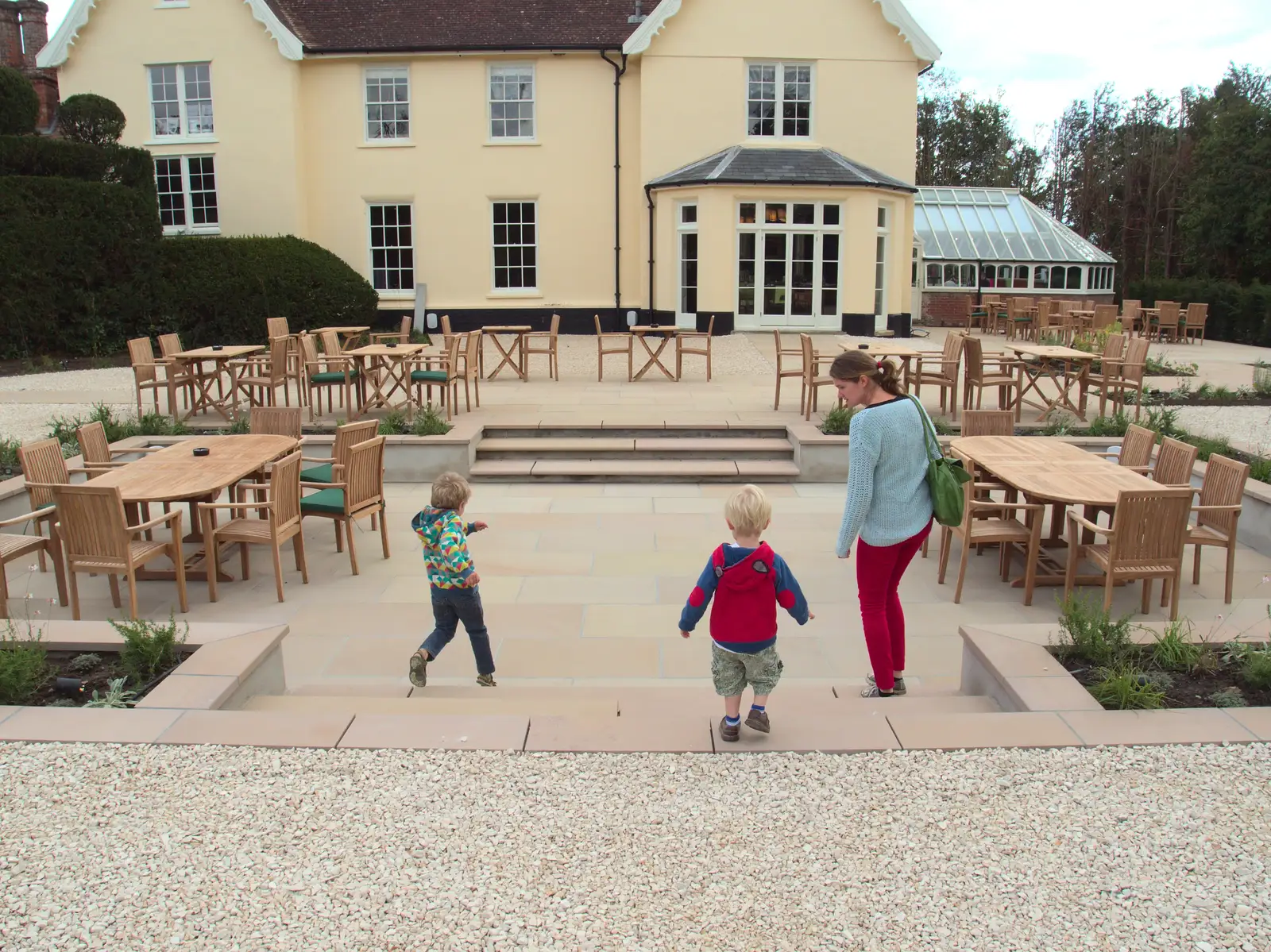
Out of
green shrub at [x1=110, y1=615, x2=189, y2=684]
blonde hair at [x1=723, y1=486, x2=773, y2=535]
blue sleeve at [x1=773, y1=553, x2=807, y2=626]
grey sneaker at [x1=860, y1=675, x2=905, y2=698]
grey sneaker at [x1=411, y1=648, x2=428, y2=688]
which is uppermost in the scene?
blonde hair at [x1=723, y1=486, x2=773, y2=535]

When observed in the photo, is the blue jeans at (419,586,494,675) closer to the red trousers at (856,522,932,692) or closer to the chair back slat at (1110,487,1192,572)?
the red trousers at (856,522,932,692)

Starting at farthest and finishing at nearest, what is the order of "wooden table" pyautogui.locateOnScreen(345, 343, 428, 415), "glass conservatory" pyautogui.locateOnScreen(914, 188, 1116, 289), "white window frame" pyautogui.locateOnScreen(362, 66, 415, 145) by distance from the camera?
"glass conservatory" pyautogui.locateOnScreen(914, 188, 1116, 289), "white window frame" pyautogui.locateOnScreen(362, 66, 415, 145), "wooden table" pyautogui.locateOnScreen(345, 343, 428, 415)

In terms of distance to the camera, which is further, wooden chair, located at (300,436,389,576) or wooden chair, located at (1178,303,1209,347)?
wooden chair, located at (1178,303,1209,347)

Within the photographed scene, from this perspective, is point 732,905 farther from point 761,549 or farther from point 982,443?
point 982,443

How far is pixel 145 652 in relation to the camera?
180 inches

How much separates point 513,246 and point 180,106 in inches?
306

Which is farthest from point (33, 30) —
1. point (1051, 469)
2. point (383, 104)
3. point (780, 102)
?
point (1051, 469)

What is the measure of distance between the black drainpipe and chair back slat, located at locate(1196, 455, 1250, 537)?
1681 cm

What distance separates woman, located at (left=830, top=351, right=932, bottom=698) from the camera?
4504 millimetres

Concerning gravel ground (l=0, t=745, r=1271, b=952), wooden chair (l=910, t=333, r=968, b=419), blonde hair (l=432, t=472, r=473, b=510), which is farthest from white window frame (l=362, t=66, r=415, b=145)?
gravel ground (l=0, t=745, r=1271, b=952)

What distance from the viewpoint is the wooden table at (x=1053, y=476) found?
6.32m

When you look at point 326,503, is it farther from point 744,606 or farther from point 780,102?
point 780,102

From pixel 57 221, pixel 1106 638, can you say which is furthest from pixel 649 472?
pixel 57 221

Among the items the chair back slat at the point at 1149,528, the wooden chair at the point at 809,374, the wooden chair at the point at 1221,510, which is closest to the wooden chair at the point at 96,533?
the chair back slat at the point at 1149,528
